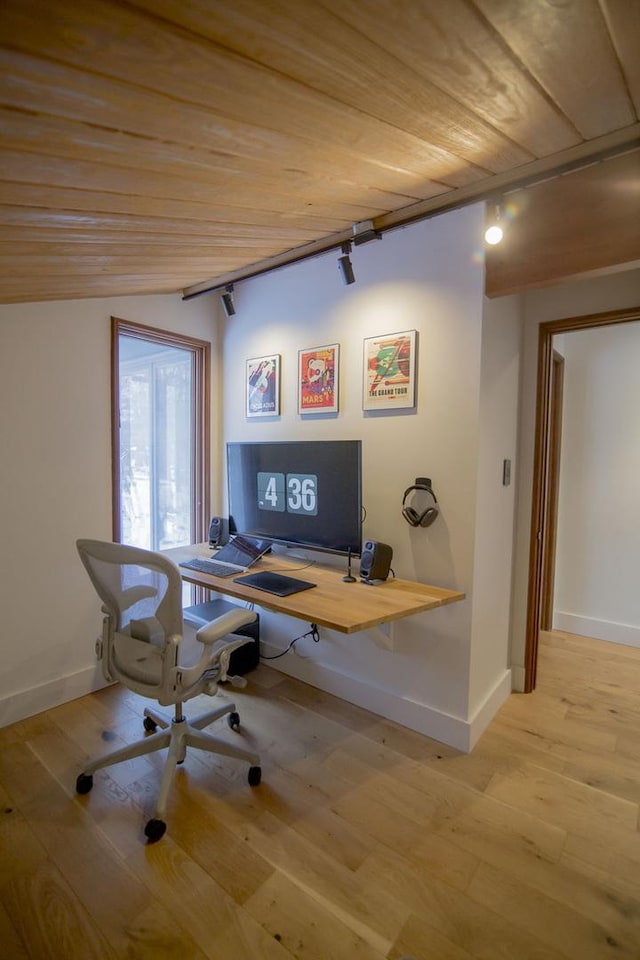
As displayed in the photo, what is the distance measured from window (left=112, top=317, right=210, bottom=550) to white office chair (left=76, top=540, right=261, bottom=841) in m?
1.49

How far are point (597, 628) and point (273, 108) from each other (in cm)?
397

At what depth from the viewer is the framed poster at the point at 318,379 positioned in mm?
2564

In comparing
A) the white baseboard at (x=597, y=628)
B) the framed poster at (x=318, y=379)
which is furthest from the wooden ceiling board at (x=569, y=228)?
the white baseboard at (x=597, y=628)

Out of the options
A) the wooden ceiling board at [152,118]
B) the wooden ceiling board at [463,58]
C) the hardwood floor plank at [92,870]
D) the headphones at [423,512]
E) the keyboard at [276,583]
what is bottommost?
the hardwood floor plank at [92,870]

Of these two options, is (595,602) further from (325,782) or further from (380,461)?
(325,782)

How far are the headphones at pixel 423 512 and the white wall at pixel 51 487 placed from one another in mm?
1794

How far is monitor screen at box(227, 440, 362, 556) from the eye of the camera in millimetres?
2244

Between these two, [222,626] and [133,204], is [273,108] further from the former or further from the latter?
[222,626]

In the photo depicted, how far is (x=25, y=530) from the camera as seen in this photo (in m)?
2.36

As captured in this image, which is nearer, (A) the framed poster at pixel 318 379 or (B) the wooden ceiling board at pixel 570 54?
(B) the wooden ceiling board at pixel 570 54

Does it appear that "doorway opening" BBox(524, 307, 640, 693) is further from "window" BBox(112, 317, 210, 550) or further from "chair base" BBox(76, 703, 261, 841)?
"window" BBox(112, 317, 210, 550)

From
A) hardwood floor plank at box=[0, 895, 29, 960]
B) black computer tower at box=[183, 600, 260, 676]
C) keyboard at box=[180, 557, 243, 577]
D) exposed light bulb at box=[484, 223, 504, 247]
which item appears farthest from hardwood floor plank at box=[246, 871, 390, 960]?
exposed light bulb at box=[484, 223, 504, 247]

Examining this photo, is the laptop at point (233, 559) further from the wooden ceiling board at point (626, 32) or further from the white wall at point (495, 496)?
the wooden ceiling board at point (626, 32)

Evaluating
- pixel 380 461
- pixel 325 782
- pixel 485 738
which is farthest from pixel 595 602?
pixel 325 782
